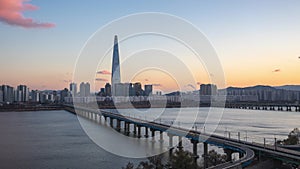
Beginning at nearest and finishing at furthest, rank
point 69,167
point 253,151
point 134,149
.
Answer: point 253,151 → point 69,167 → point 134,149

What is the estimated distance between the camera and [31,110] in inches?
4097

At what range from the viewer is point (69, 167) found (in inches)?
722

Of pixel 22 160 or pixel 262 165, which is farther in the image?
pixel 22 160

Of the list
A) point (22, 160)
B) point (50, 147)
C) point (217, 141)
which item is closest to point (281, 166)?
point (217, 141)

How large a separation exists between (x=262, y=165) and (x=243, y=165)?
162 centimetres

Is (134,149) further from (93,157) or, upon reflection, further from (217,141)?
(217,141)

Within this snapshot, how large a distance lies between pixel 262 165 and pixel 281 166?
892 millimetres

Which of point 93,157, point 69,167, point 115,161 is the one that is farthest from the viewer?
point 93,157

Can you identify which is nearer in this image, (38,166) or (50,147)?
(38,166)

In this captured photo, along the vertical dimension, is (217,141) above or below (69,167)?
above

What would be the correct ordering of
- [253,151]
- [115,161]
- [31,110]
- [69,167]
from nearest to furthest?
[253,151], [69,167], [115,161], [31,110]

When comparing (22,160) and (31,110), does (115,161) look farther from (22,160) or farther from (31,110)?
(31,110)

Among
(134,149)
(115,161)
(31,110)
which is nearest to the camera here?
(115,161)

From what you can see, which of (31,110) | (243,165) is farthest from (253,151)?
(31,110)
